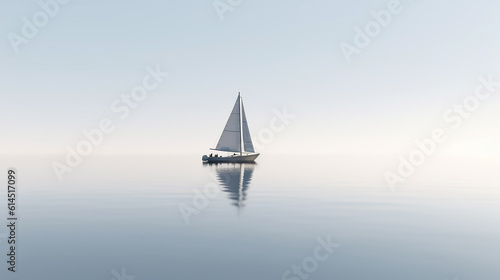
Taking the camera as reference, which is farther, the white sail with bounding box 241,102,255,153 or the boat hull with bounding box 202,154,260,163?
the boat hull with bounding box 202,154,260,163

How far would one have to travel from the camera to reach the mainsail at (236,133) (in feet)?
336

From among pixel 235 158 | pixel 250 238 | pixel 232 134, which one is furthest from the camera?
pixel 235 158

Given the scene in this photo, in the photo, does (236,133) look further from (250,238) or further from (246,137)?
(250,238)

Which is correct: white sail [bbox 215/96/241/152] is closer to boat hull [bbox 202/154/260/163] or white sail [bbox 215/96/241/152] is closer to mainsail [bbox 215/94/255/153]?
mainsail [bbox 215/94/255/153]

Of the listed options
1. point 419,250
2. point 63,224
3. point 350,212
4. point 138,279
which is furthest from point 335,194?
point 138,279

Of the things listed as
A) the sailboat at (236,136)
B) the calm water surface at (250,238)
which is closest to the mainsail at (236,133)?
the sailboat at (236,136)

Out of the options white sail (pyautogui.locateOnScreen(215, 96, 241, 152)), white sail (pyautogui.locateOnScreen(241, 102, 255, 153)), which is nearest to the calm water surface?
white sail (pyautogui.locateOnScreen(215, 96, 241, 152))

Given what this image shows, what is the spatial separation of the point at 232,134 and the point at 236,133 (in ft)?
3.90

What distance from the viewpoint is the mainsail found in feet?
336

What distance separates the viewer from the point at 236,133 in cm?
10356

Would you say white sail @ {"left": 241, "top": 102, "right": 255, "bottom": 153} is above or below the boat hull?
above

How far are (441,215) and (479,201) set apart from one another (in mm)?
13309

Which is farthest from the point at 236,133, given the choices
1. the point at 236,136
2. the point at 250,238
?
the point at 250,238

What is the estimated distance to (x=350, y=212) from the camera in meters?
31.5
